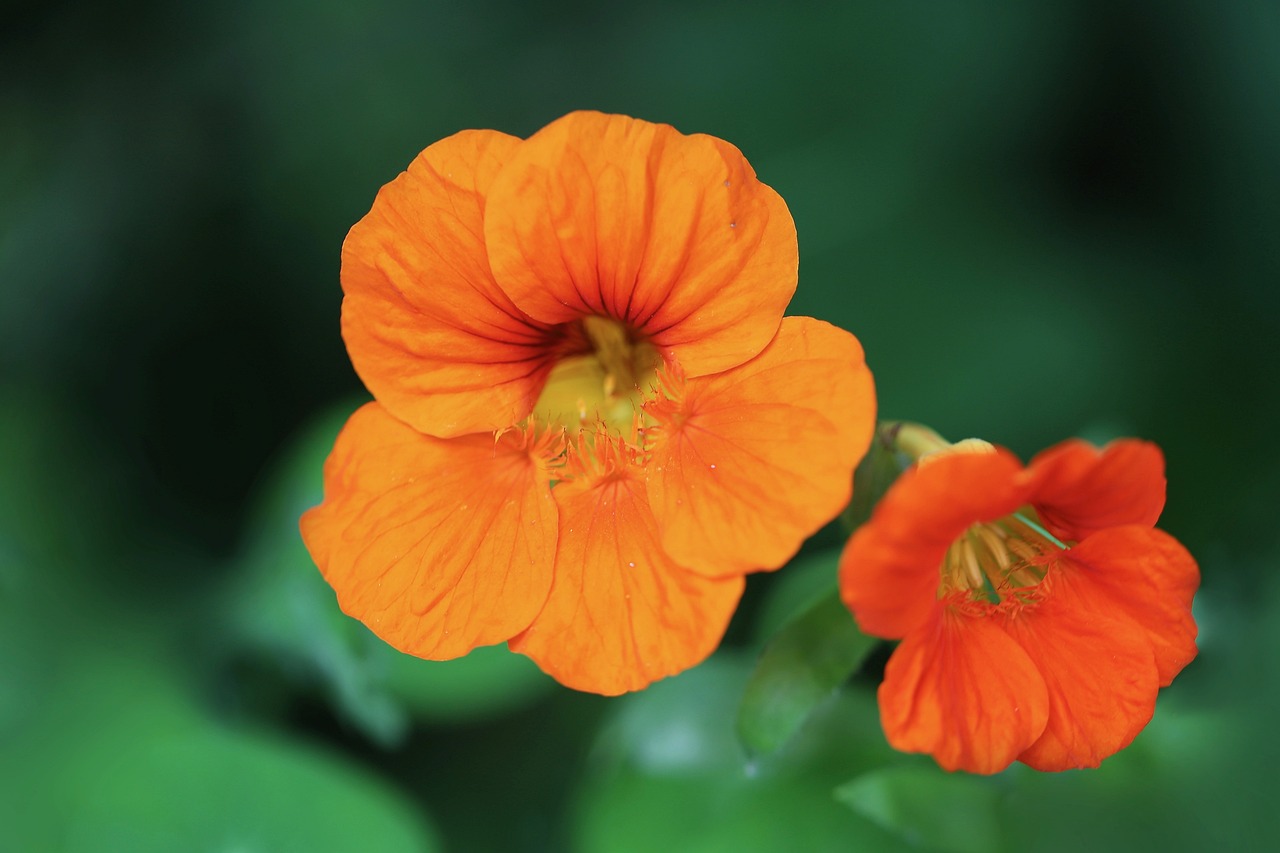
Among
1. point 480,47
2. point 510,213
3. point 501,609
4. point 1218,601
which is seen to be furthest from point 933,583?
point 480,47

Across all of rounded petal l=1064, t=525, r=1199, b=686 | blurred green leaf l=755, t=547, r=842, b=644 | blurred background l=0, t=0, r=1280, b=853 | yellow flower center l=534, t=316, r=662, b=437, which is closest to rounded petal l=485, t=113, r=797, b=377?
yellow flower center l=534, t=316, r=662, b=437

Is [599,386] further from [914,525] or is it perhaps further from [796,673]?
[914,525]

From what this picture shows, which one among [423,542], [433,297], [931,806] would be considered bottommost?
[931,806]

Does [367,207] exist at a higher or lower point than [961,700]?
higher

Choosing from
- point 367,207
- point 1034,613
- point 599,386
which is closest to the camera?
point 1034,613

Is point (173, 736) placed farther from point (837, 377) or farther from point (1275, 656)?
point (1275, 656)

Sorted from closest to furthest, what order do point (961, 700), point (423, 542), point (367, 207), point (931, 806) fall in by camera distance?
point (961, 700), point (423, 542), point (931, 806), point (367, 207)

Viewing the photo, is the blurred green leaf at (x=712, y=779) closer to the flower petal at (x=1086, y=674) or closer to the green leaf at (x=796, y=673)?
the green leaf at (x=796, y=673)

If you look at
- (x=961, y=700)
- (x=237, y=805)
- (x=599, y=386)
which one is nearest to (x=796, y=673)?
(x=961, y=700)
